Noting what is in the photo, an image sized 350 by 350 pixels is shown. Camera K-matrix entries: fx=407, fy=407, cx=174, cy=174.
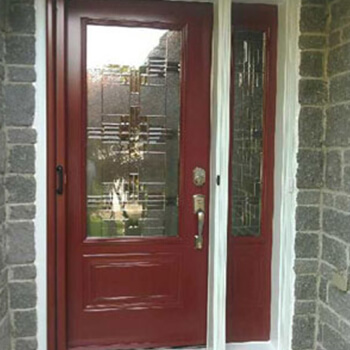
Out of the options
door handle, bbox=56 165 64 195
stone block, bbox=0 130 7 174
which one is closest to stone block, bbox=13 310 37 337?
door handle, bbox=56 165 64 195

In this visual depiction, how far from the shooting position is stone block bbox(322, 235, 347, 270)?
203 cm

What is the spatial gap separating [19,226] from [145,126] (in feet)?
2.80

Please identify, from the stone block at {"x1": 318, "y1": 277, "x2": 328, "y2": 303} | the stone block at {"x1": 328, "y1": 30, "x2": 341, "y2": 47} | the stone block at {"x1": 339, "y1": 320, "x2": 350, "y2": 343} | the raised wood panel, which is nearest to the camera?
the stone block at {"x1": 339, "y1": 320, "x2": 350, "y2": 343}

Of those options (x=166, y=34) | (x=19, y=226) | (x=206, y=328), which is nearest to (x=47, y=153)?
(x=19, y=226)

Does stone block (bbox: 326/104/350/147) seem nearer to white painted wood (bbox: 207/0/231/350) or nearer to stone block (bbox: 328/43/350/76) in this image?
stone block (bbox: 328/43/350/76)

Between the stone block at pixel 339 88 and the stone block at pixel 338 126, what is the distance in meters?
0.04

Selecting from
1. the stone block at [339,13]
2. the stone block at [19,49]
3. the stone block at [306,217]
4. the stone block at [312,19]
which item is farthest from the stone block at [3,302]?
the stone block at [339,13]

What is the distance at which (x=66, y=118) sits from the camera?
2186 millimetres

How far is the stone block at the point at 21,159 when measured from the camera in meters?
2.06

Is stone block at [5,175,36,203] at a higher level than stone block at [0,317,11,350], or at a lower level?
higher

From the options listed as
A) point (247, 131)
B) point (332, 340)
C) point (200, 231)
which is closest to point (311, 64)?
point (247, 131)

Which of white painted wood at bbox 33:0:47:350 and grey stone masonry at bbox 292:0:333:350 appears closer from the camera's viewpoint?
white painted wood at bbox 33:0:47:350

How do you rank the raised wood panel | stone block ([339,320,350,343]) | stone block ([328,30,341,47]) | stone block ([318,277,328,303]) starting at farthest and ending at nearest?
the raised wood panel → stone block ([318,277,328,303]) → stone block ([328,30,341,47]) → stone block ([339,320,350,343])

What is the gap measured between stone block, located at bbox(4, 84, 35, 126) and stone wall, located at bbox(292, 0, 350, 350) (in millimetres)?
1419
